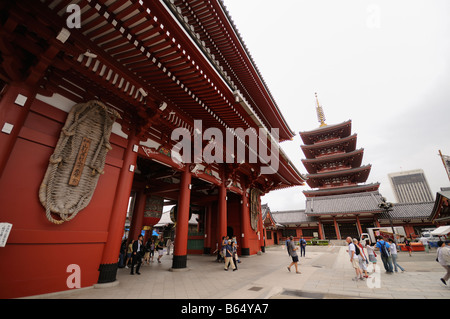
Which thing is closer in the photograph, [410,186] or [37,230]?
[37,230]

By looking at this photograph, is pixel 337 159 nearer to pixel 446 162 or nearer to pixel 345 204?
pixel 345 204

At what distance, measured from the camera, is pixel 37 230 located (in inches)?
156

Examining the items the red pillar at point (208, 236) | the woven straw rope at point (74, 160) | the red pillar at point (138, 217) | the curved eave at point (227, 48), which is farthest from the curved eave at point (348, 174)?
→ the woven straw rope at point (74, 160)

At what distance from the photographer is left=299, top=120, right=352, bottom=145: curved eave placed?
1242 inches

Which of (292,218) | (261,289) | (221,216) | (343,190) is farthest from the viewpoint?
(292,218)

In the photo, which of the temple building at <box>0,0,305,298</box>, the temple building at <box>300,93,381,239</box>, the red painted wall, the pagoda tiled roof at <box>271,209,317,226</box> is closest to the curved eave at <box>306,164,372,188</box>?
the temple building at <box>300,93,381,239</box>

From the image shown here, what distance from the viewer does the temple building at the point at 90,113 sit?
3.62m

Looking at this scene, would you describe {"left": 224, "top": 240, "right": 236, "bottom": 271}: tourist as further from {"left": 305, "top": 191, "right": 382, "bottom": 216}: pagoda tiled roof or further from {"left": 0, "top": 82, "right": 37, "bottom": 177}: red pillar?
{"left": 305, "top": 191, "right": 382, "bottom": 216}: pagoda tiled roof

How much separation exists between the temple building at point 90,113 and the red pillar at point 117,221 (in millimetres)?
26

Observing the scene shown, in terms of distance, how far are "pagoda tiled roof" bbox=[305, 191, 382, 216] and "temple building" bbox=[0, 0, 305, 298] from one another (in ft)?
78.6

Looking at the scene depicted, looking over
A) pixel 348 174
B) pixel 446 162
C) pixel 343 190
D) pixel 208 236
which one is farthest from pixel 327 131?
pixel 208 236

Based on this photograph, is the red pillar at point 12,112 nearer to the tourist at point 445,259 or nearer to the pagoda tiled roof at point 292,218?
the tourist at point 445,259

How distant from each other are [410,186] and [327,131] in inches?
4709

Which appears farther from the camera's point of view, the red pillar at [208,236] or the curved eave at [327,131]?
the curved eave at [327,131]
